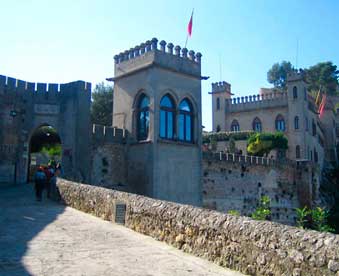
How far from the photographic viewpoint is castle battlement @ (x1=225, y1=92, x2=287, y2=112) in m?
40.2

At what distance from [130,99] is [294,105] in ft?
77.8

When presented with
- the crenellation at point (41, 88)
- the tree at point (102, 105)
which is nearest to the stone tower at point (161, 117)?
the crenellation at point (41, 88)

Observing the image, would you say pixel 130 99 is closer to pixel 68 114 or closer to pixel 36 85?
pixel 68 114

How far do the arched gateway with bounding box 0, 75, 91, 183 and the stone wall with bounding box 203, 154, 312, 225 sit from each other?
780cm

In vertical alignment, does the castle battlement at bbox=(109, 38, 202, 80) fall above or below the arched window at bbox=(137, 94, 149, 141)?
above

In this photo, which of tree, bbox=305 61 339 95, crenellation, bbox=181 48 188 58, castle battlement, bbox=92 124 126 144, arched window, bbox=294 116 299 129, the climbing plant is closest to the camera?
castle battlement, bbox=92 124 126 144

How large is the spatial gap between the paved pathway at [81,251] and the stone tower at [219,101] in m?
33.3

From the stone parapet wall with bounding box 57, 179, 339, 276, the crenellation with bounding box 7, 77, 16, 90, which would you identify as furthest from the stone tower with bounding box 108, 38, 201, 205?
the stone parapet wall with bounding box 57, 179, 339, 276

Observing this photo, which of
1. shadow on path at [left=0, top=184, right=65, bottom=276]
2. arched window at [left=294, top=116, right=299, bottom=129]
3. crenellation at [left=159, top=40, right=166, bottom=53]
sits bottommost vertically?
shadow on path at [left=0, top=184, right=65, bottom=276]

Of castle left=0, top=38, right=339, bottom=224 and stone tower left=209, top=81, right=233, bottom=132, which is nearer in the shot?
castle left=0, top=38, right=339, bottom=224

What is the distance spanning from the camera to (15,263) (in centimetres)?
591

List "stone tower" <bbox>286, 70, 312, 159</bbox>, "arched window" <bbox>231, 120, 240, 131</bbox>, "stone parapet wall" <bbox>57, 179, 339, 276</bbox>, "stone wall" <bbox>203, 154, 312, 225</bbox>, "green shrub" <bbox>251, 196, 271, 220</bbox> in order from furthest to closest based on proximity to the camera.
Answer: "arched window" <bbox>231, 120, 240, 131</bbox> → "stone tower" <bbox>286, 70, 312, 159</bbox> → "stone wall" <bbox>203, 154, 312, 225</bbox> → "green shrub" <bbox>251, 196, 271, 220</bbox> → "stone parapet wall" <bbox>57, 179, 339, 276</bbox>

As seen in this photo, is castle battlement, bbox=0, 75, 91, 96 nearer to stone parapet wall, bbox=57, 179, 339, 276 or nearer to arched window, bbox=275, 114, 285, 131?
stone parapet wall, bbox=57, 179, 339, 276

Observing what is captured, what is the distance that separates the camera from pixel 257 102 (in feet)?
136
